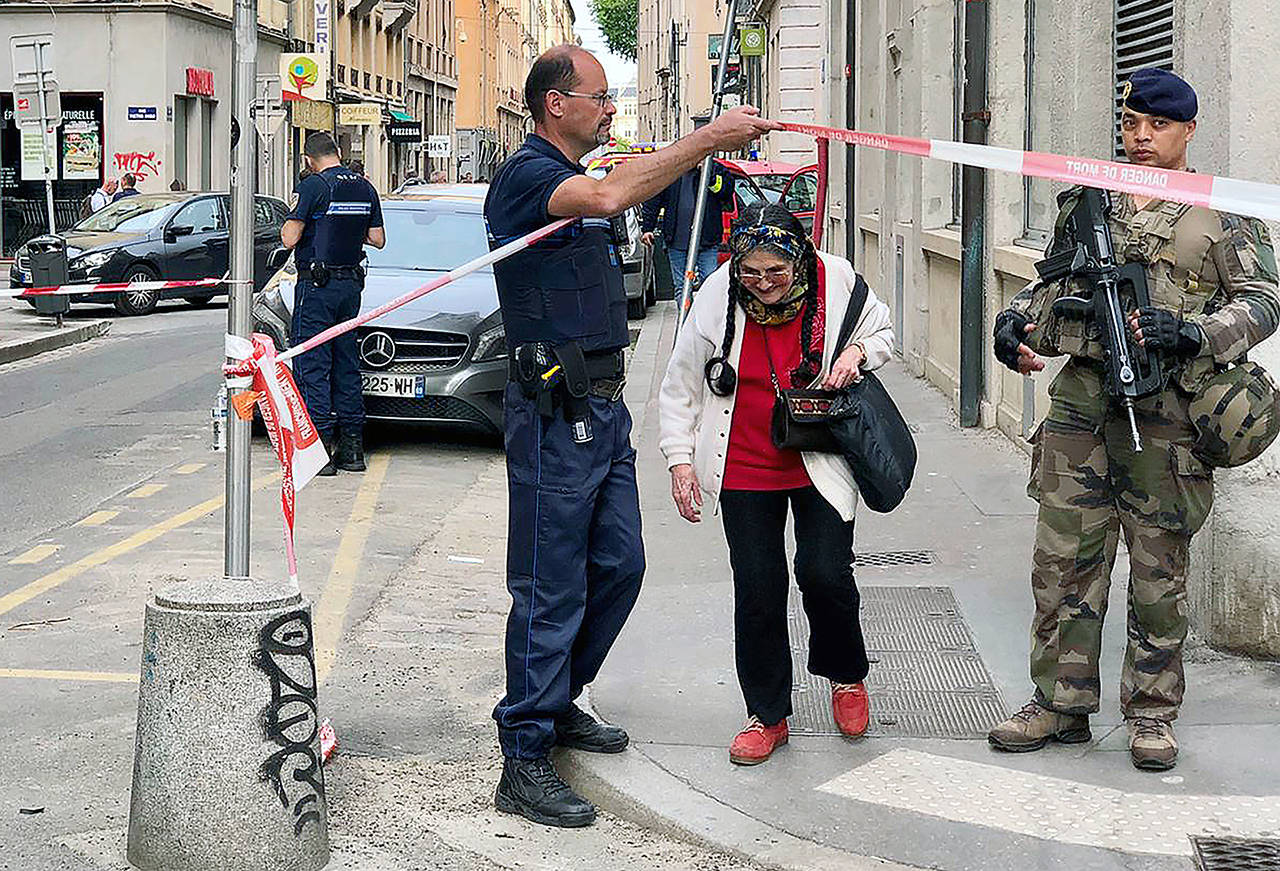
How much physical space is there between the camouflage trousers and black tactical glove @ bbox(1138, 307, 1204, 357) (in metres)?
0.20

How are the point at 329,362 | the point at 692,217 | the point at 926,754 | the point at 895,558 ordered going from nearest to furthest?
the point at 926,754 < the point at 895,558 < the point at 329,362 < the point at 692,217

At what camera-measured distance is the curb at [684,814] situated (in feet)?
14.8

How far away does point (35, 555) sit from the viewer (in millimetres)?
8375

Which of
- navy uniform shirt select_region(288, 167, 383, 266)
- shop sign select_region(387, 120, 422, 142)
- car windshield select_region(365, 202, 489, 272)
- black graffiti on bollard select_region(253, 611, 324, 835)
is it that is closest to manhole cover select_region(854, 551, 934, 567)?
black graffiti on bollard select_region(253, 611, 324, 835)

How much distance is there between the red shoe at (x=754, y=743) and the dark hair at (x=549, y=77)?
1.89 m

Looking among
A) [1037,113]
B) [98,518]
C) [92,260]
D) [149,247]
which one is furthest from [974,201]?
[149,247]

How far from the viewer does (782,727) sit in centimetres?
534

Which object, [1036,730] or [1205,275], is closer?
[1205,275]

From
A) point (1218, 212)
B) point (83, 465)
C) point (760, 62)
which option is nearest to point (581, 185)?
point (1218, 212)

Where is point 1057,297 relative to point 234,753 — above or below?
above

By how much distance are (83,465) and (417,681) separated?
5418 mm

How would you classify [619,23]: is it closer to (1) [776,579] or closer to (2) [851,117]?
(2) [851,117]

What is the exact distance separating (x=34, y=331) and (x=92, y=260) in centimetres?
357

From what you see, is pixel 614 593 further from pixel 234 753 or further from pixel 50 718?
pixel 50 718
